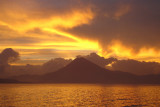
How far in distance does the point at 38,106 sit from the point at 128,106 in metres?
33.2

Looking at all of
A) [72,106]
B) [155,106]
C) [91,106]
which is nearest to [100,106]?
[91,106]

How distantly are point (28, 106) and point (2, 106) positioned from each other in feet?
30.2

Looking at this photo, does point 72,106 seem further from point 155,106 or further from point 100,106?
point 155,106

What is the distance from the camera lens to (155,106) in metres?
76.9

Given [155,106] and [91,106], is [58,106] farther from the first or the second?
[155,106]

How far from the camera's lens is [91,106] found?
77312 millimetres

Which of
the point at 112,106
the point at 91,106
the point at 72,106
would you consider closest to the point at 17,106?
the point at 72,106

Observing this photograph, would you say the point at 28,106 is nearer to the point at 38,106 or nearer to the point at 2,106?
the point at 38,106

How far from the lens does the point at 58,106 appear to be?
7544cm

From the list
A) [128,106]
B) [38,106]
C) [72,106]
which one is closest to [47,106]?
[38,106]

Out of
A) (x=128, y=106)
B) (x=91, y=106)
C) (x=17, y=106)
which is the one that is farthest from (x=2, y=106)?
(x=128, y=106)

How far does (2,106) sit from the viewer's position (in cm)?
7450

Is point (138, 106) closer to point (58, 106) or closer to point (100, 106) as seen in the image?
point (100, 106)

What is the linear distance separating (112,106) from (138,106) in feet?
32.9
